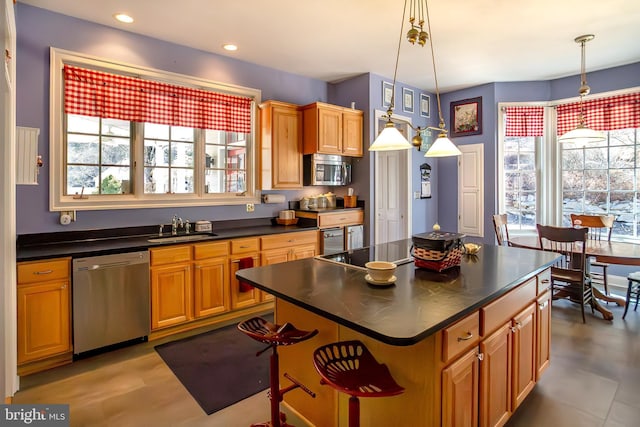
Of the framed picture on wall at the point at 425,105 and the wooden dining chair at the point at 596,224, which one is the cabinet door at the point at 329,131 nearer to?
the framed picture on wall at the point at 425,105

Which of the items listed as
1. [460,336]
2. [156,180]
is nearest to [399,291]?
[460,336]

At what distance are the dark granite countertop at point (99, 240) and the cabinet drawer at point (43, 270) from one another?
0.15ft

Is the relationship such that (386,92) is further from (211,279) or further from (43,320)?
(43,320)

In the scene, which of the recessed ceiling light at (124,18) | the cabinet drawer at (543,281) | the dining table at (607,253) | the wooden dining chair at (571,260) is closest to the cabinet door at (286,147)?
the recessed ceiling light at (124,18)

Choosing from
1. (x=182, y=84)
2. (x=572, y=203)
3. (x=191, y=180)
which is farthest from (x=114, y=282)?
(x=572, y=203)

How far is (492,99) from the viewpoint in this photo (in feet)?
17.0

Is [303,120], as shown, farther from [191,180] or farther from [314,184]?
[191,180]

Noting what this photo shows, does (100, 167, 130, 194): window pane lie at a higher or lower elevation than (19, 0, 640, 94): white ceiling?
lower

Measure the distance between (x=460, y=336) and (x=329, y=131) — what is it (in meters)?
3.35

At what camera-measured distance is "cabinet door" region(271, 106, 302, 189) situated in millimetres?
4285

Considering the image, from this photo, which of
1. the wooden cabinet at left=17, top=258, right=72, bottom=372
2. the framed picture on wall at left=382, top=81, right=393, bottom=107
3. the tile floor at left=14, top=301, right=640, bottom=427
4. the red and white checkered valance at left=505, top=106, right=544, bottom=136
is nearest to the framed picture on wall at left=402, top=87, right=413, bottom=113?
the framed picture on wall at left=382, top=81, right=393, bottom=107

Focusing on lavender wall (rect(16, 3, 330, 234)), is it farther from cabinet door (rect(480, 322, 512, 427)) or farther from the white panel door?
the white panel door

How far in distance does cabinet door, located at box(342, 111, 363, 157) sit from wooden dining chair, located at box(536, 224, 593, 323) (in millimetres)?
2286

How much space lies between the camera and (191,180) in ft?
13.0
